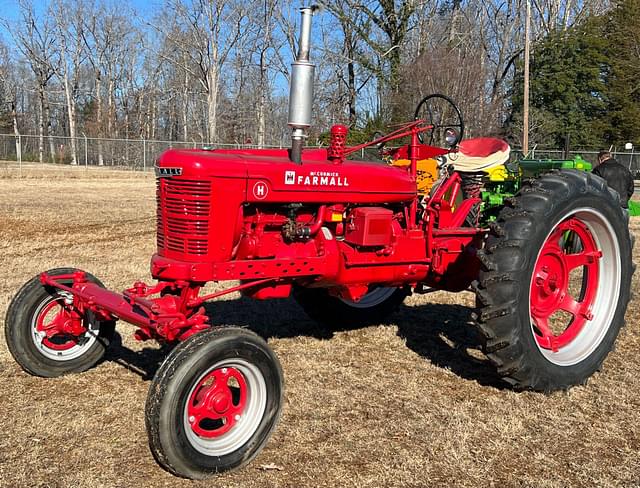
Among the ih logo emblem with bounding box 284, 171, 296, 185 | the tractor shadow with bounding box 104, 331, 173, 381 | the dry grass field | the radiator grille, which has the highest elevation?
the ih logo emblem with bounding box 284, 171, 296, 185

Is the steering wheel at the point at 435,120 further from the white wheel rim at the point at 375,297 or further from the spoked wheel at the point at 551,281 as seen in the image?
the white wheel rim at the point at 375,297

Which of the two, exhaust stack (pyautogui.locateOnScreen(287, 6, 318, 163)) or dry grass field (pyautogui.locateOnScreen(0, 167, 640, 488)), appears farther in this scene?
exhaust stack (pyautogui.locateOnScreen(287, 6, 318, 163))

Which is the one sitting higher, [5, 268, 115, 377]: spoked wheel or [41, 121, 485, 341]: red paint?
[41, 121, 485, 341]: red paint

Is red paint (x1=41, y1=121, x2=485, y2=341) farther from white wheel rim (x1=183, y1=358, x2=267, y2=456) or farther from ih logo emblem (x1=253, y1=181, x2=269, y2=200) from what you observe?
white wheel rim (x1=183, y1=358, x2=267, y2=456)

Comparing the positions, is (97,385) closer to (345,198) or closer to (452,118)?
(345,198)

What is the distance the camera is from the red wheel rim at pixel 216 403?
293 cm

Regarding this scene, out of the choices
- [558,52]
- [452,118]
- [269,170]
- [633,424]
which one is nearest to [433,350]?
[633,424]

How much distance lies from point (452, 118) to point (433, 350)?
14734 mm

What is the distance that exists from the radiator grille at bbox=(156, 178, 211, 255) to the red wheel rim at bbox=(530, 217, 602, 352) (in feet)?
7.41

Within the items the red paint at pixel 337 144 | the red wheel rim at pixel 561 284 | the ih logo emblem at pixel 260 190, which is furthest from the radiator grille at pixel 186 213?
the red wheel rim at pixel 561 284

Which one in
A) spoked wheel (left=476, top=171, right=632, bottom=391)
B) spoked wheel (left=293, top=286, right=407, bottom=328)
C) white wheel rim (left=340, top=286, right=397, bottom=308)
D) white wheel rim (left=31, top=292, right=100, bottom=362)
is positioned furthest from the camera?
white wheel rim (left=340, top=286, right=397, bottom=308)

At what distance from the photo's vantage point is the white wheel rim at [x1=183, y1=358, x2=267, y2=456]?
2.89m

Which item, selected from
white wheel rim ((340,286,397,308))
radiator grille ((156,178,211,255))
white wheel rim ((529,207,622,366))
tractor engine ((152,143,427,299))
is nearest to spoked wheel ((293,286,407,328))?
white wheel rim ((340,286,397,308))

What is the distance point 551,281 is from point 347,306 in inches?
66.8
